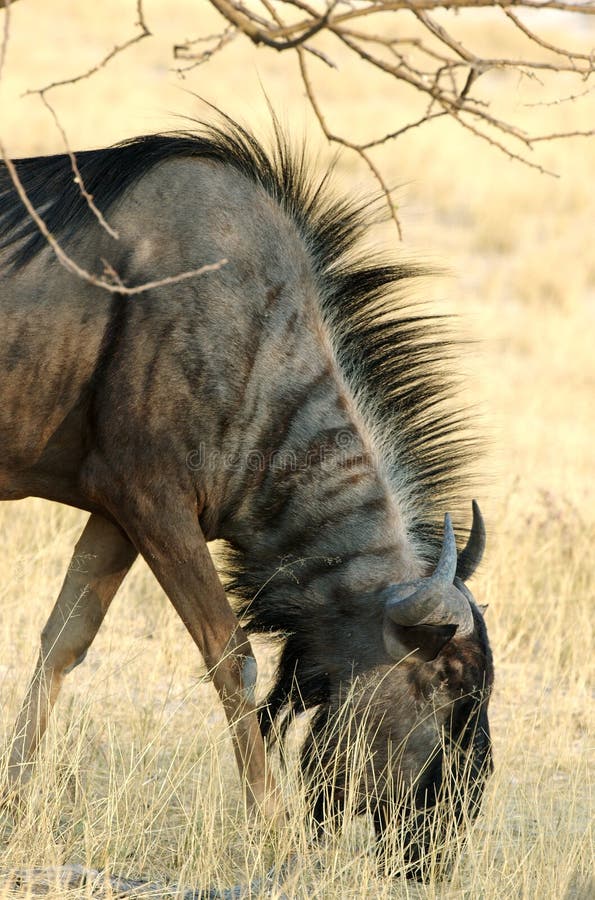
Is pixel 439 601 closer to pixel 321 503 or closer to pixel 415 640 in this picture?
pixel 415 640

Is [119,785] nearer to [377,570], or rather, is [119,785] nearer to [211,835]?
[211,835]

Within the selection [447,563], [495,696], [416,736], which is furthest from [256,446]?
[495,696]

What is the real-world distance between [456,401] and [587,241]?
24.5 feet

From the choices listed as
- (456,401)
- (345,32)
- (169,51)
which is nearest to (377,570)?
(345,32)

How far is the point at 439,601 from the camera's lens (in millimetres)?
3383

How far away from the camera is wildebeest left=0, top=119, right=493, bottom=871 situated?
3.55m

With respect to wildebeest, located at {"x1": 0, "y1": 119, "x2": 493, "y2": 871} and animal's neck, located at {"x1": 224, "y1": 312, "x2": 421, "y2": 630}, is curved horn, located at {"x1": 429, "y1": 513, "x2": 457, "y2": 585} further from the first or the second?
animal's neck, located at {"x1": 224, "y1": 312, "x2": 421, "y2": 630}

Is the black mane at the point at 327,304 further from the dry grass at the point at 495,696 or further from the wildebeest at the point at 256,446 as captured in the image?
the dry grass at the point at 495,696

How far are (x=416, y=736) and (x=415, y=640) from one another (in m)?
0.33

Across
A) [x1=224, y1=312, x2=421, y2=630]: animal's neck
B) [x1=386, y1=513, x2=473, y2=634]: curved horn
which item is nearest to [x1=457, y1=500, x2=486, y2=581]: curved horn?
[x1=224, y1=312, x2=421, y2=630]: animal's neck

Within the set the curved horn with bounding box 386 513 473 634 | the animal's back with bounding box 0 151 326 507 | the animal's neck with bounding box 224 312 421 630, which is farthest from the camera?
the animal's neck with bounding box 224 312 421 630

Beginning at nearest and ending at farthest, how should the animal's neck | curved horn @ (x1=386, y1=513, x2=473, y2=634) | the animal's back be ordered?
curved horn @ (x1=386, y1=513, x2=473, y2=634) → the animal's back → the animal's neck

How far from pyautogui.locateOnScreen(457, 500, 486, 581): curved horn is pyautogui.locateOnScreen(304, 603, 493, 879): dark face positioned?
0.59 feet

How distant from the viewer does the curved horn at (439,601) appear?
11.1 ft
